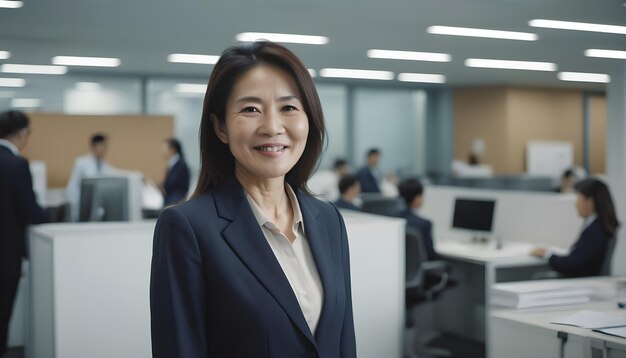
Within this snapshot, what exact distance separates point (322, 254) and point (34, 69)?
10021 millimetres

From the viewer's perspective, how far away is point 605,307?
295cm

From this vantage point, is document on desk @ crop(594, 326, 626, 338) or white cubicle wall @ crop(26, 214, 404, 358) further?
white cubicle wall @ crop(26, 214, 404, 358)

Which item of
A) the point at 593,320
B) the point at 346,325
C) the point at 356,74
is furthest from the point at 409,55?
the point at 346,325

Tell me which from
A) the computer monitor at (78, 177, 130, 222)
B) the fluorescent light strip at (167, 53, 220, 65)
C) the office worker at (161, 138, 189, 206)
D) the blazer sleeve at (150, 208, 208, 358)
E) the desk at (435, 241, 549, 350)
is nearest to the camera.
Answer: the blazer sleeve at (150, 208, 208, 358)

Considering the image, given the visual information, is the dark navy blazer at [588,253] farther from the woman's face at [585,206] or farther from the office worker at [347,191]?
the office worker at [347,191]

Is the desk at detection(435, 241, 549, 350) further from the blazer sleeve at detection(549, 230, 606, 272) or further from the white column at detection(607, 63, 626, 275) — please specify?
the white column at detection(607, 63, 626, 275)

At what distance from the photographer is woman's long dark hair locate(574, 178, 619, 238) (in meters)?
4.27

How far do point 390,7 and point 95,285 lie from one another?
435 cm

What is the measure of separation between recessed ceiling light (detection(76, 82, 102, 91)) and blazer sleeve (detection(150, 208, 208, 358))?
35.8ft

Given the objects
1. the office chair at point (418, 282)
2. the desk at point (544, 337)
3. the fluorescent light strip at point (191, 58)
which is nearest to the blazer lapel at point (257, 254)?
the desk at point (544, 337)

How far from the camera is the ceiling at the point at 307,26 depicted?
20.4 feet

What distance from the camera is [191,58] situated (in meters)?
9.78

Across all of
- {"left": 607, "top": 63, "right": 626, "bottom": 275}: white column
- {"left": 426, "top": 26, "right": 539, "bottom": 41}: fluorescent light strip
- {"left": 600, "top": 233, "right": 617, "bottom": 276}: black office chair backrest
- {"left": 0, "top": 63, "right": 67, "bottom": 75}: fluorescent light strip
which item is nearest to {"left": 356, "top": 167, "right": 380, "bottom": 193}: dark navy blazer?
{"left": 426, "top": 26, "right": 539, "bottom": 41}: fluorescent light strip

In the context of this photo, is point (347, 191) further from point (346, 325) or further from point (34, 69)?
point (34, 69)
